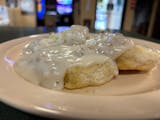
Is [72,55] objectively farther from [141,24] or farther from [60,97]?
[141,24]

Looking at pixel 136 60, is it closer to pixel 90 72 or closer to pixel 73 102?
pixel 90 72

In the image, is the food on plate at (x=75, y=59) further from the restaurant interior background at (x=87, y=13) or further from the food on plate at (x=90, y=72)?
the restaurant interior background at (x=87, y=13)

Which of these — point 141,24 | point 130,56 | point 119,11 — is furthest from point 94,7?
point 130,56

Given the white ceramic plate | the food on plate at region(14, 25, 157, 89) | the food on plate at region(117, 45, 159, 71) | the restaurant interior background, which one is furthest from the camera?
the restaurant interior background

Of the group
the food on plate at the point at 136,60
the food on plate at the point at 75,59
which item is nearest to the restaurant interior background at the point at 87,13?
the food on plate at the point at 75,59

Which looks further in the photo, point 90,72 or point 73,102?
point 90,72

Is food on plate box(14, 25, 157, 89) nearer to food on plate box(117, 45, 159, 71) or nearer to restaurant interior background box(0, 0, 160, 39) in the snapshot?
food on plate box(117, 45, 159, 71)

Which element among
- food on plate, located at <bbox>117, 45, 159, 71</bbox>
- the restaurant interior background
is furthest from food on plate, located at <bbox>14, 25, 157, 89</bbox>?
the restaurant interior background

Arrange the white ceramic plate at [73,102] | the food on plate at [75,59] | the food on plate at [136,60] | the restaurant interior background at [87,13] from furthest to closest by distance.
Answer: the restaurant interior background at [87,13]
the food on plate at [136,60]
the food on plate at [75,59]
the white ceramic plate at [73,102]

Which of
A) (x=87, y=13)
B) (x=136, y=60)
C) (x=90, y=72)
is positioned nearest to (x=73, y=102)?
(x=90, y=72)
